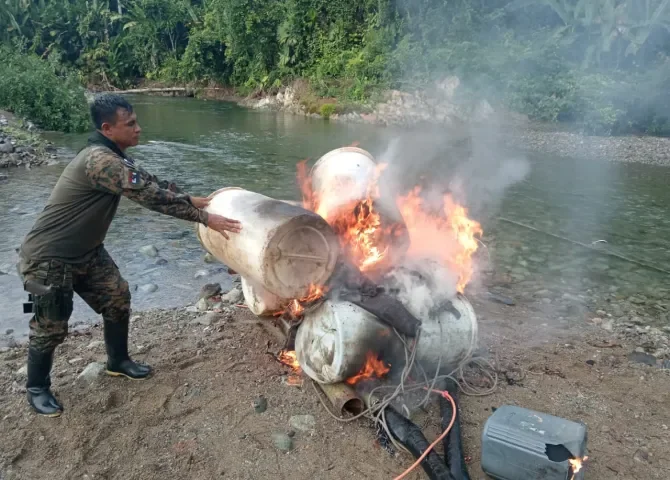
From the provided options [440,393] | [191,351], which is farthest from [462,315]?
[191,351]

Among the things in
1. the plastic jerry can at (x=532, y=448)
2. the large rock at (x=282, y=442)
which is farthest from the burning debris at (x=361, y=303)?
the large rock at (x=282, y=442)

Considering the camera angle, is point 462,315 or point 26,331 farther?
point 26,331

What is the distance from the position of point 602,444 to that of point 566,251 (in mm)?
5569

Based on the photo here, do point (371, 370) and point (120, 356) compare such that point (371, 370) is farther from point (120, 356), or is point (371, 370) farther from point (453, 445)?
point (120, 356)

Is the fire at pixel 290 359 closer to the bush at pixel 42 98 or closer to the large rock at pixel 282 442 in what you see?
the large rock at pixel 282 442

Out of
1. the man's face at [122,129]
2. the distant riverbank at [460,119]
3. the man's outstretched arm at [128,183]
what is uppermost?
the man's face at [122,129]

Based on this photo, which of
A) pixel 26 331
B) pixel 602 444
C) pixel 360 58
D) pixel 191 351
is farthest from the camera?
pixel 360 58

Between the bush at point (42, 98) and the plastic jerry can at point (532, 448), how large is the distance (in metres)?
19.4

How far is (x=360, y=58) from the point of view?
96.7 feet

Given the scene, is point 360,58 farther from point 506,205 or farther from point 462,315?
point 462,315

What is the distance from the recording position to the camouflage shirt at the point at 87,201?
12.9 feet

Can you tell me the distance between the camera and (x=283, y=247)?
14.4 ft

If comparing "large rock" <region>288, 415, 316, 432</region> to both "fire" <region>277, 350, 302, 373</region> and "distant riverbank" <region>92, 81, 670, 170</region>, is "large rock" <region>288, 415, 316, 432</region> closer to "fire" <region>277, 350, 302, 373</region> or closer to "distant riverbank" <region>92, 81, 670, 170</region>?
"fire" <region>277, 350, 302, 373</region>

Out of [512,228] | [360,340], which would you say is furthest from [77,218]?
[512,228]
